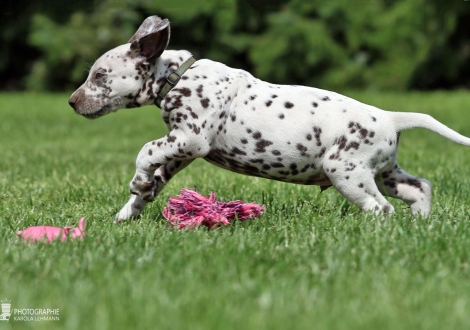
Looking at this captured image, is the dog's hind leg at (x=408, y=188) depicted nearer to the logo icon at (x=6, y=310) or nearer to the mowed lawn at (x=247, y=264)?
the mowed lawn at (x=247, y=264)

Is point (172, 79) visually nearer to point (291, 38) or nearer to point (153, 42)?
point (153, 42)

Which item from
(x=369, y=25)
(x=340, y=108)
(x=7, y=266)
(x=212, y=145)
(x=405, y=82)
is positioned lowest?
(x=7, y=266)

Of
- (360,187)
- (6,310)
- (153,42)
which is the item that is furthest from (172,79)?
(6,310)

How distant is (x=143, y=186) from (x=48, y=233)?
68cm

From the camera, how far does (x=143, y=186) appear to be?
4359 mm

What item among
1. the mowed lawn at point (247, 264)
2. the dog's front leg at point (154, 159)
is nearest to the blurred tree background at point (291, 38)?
the mowed lawn at point (247, 264)

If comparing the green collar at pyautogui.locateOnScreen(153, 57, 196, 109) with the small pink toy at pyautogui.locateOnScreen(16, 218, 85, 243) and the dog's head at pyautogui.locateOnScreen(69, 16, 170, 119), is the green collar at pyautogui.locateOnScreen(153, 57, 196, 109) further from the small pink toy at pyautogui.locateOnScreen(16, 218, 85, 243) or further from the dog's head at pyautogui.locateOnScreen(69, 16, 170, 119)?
the small pink toy at pyautogui.locateOnScreen(16, 218, 85, 243)

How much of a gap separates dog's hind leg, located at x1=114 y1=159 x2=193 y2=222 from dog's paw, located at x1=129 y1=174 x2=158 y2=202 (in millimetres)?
93

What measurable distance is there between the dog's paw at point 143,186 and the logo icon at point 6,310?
1.64m

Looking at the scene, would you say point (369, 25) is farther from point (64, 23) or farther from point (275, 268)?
point (275, 268)

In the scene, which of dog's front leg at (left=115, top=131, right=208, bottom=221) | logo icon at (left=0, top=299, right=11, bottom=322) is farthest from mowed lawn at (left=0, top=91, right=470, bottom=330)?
dog's front leg at (left=115, top=131, right=208, bottom=221)

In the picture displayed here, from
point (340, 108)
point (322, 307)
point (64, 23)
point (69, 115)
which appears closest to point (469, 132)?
point (340, 108)

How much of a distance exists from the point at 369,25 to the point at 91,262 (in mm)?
16039

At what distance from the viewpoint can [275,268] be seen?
321 cm
